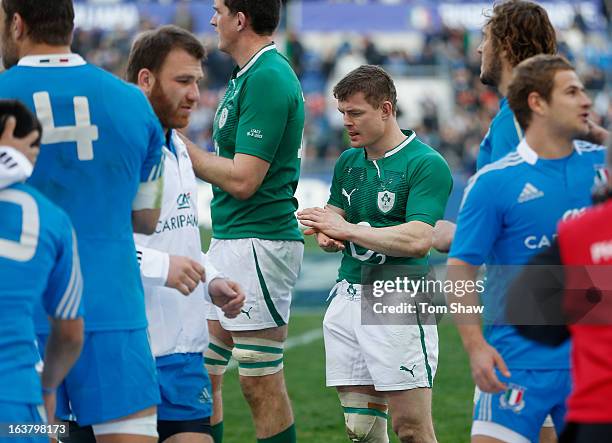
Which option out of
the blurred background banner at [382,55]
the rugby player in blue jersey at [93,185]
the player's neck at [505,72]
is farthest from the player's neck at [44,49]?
the blurred background banner at [382,55]

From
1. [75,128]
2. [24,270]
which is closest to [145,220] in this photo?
[75,128]

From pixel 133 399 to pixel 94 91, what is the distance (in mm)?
1201

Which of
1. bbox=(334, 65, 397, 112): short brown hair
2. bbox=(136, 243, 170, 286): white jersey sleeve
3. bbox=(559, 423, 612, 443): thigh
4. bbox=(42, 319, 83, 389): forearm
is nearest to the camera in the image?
bbox=(559, 423, 612, 443): thigh

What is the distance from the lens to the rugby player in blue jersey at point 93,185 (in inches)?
167

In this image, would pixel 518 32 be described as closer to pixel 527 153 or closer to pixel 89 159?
pixel 527 153

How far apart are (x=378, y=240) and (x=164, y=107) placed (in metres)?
1.38

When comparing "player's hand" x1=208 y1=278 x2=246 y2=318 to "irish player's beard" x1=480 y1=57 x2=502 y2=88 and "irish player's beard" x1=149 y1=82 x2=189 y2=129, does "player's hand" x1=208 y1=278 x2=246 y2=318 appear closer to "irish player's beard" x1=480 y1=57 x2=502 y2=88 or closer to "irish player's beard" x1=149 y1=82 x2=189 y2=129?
"irish player's beard" x1=149 y1=82 x2=189 y2=129

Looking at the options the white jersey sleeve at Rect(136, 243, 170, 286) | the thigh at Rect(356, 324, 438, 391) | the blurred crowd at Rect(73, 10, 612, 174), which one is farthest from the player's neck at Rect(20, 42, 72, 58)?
the blurred crowd at Rect(73, 10, 612, 174)

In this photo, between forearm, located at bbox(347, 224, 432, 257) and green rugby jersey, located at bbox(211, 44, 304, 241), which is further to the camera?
green rugby jersey, located at bbox(211, 44, 304, 241)

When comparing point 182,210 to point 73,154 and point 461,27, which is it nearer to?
point 73,154

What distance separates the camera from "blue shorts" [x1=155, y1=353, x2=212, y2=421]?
16.0 feet

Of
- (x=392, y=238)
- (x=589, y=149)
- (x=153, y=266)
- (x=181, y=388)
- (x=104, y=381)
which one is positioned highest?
(x=589, y=149)

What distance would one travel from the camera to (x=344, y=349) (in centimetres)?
602

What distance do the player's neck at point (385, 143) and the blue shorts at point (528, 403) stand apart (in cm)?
193
